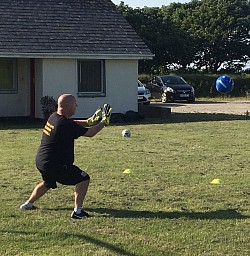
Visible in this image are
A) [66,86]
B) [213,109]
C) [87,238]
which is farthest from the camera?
[213,109]

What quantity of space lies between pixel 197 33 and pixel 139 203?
5821 cm

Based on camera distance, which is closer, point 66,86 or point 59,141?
point 59,141

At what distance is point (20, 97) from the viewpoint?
78.2ft

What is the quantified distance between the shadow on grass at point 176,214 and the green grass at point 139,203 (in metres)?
0.01

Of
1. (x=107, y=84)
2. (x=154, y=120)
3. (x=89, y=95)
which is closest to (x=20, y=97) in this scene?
(x=89, y=95)

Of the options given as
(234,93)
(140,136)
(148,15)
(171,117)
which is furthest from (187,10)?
(140,136)

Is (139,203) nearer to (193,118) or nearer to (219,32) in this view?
(193,118)

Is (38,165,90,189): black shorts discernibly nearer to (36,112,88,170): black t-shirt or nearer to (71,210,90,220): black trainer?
(36,112,88,170): black t-shirt

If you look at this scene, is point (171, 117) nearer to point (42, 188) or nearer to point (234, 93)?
point (42, 188)

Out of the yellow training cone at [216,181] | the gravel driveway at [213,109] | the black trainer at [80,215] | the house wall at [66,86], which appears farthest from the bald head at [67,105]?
the gravel driveway at [213,109]

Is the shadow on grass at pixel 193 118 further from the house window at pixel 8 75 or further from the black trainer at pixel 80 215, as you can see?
the black trainer at pixel 80 215

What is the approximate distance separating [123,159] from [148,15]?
5021 cm

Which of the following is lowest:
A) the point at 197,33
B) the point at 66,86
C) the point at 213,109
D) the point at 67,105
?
the point at 213,109

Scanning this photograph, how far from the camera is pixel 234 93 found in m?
45.9
